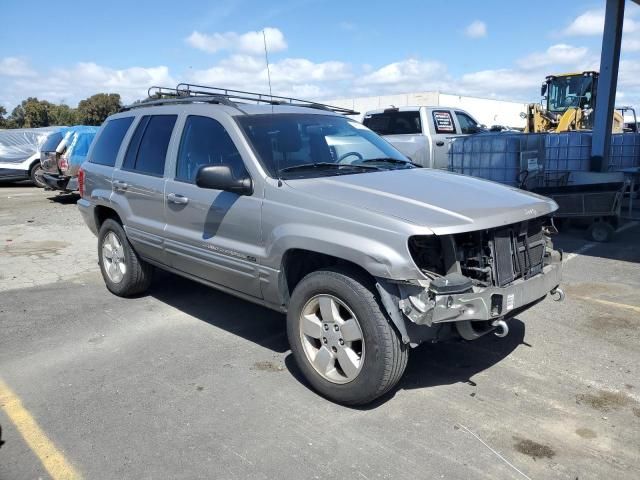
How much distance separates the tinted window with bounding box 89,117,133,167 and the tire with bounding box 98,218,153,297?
68 centimetres

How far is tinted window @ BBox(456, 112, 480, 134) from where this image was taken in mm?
12211

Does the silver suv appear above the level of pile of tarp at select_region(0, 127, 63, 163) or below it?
below

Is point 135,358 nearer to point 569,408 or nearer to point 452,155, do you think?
point 569,408

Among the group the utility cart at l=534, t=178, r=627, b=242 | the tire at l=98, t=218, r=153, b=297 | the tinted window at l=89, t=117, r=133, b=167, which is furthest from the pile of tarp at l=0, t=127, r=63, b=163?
the utility cart at l=534, t=178, r=627, b=242

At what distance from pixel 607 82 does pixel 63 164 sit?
39.5 feet

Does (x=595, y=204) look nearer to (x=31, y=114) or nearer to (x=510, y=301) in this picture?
(x=510, y=301)

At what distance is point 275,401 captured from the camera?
351 cm

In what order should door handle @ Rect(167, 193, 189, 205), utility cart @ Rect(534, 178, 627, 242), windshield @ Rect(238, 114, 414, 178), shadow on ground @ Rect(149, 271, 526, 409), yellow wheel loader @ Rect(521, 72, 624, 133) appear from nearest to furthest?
shadow on ground @ Rect(149, 271, 526, 409) → windshield @ Rect(238, 114, 414, 178) → door handle @ Rect(167, 193, 189, 205) → utility cart @ Rect(534, 178, 627, 242) → yellow wheel loader @ Rect(521, 72, 624, 133)

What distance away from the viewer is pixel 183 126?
464 centimetres

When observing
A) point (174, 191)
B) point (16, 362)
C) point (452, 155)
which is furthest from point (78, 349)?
point (452, 155)

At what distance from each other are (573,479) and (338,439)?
1.24 m

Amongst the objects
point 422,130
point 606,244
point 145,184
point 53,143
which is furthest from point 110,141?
point 53,143

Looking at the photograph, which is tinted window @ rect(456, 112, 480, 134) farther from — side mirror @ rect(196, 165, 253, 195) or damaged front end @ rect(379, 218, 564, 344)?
side mirror @ rect(196, 165, 253, 195)

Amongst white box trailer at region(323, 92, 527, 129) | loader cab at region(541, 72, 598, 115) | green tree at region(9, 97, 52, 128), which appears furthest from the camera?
green tree at region(9, 97, 52, 128)
